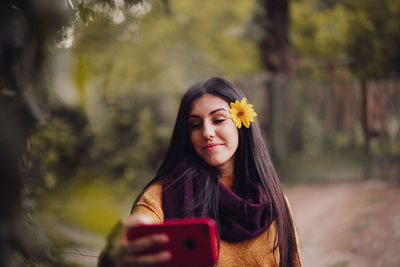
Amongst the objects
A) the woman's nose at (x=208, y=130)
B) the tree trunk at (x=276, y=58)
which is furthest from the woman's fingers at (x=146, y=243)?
the tree trunk at (x=276, y=58)

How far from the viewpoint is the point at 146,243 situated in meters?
0.96

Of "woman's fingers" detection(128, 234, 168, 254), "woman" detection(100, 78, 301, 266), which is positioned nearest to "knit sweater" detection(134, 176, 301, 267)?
"woman" detection(100, 78, 301, 266)

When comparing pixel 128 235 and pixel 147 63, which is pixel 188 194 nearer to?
pixel 128 235

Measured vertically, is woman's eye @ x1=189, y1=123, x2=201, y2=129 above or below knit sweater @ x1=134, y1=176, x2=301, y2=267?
above

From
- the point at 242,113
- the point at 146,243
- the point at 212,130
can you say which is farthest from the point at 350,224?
the point at 146,243

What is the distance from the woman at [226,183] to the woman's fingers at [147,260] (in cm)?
73

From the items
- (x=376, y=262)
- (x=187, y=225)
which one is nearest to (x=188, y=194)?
(x=187, y=225)

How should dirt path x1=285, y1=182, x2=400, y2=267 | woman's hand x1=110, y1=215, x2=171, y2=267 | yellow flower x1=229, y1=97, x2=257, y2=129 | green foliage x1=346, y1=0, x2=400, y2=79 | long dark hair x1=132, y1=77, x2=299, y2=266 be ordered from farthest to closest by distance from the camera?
green foliage x1=346, y1=0, x2=400, y2=79
dirt path x1=285, y1=182, x2=400, y2=267
yellow flower x1=229, y1=97, x2=257, y2=129
long dark hair x1=132, y1=77, x2=299, y2=266
woman's hand x1=110, y1=215, x2=171, y2=267

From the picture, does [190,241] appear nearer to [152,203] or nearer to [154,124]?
[152,203]

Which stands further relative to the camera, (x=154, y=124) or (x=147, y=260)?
(x=154, y=124)

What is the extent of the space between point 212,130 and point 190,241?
3.12 feet

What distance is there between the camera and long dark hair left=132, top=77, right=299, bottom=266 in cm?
197

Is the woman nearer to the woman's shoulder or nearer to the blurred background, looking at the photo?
the woman's shoulder

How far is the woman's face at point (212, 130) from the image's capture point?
2.00 m
